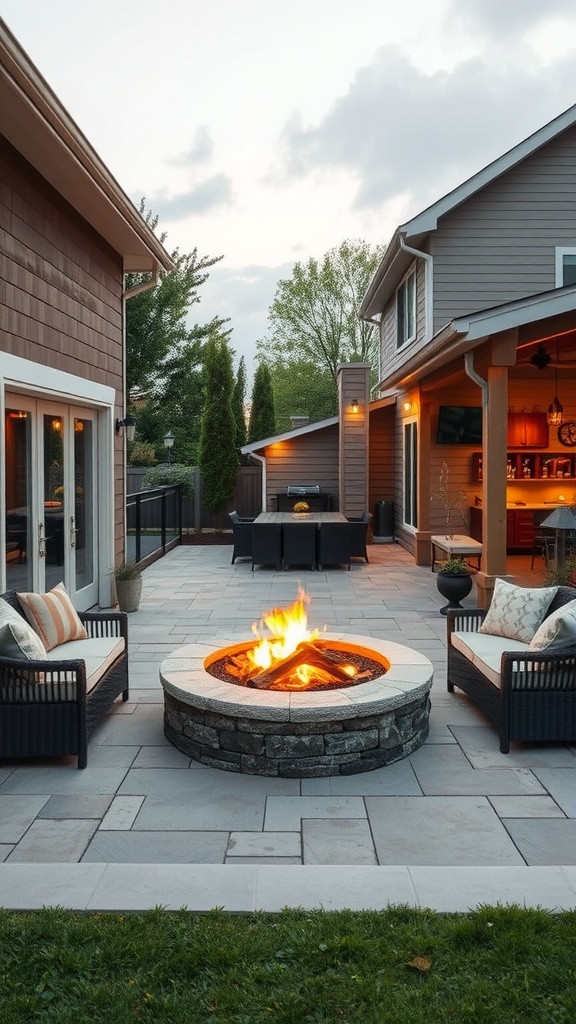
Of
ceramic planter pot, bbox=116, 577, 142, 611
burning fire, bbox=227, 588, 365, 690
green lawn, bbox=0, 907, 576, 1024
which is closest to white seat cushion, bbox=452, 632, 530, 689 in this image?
burning fire, bbox=227, 588, 365, 690

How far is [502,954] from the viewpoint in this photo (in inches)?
94.8

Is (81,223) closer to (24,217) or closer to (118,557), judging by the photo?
(24,217)

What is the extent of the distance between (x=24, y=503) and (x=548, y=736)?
424 cm

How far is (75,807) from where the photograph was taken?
11.9 ft

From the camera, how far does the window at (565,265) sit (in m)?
11.5

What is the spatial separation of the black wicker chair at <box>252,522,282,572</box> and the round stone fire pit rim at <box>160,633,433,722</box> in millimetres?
7160

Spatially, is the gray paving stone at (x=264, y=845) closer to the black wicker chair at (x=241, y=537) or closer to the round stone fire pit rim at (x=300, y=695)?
the round stone fire pit rim at (x=300, y=695)

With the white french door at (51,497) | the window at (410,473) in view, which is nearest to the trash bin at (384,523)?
the window at (410,473)

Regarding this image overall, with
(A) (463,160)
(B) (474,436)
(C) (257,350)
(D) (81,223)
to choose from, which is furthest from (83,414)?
(C) (257,350)

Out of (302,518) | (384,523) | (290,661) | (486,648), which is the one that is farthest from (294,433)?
(290,661)

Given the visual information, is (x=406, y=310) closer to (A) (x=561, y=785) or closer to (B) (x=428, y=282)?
(B) (x=428, y=282)

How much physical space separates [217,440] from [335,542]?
6126 mm

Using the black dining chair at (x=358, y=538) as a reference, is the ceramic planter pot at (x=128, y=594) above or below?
below

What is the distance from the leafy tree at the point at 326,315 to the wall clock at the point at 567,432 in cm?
1878
